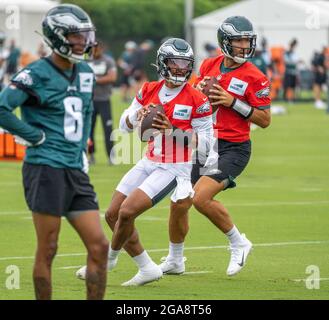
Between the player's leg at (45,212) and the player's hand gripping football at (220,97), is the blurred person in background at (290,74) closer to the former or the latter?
the player's hand gripping football at (220,97)

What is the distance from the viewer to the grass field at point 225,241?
10.1 metres

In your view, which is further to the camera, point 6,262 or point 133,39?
point 133,39

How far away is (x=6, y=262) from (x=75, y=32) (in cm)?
371

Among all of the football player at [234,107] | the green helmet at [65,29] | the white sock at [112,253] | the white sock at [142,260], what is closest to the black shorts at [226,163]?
the football player at [234,107]

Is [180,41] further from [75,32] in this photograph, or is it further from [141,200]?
[75,32]

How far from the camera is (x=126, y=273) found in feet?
36.1

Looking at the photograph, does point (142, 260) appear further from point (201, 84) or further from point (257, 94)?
point (257, 94)

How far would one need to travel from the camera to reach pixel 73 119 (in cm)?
836

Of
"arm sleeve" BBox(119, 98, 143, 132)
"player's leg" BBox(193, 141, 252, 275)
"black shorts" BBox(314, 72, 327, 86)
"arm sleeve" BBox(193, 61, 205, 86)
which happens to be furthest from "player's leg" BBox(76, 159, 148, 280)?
"black shorts" BBox(314, 72, 327, 86)

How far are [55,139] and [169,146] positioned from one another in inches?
94.2

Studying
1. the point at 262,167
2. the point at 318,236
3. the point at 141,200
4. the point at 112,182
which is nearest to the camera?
the point at 141,200

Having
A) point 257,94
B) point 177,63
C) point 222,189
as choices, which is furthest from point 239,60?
point 222,189

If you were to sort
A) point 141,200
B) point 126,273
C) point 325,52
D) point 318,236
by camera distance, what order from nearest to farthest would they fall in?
point 141,200 → point 126,273 → point 318,236 → point 325,52

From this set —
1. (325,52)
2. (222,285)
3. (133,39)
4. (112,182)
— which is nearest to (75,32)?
(222,285)
